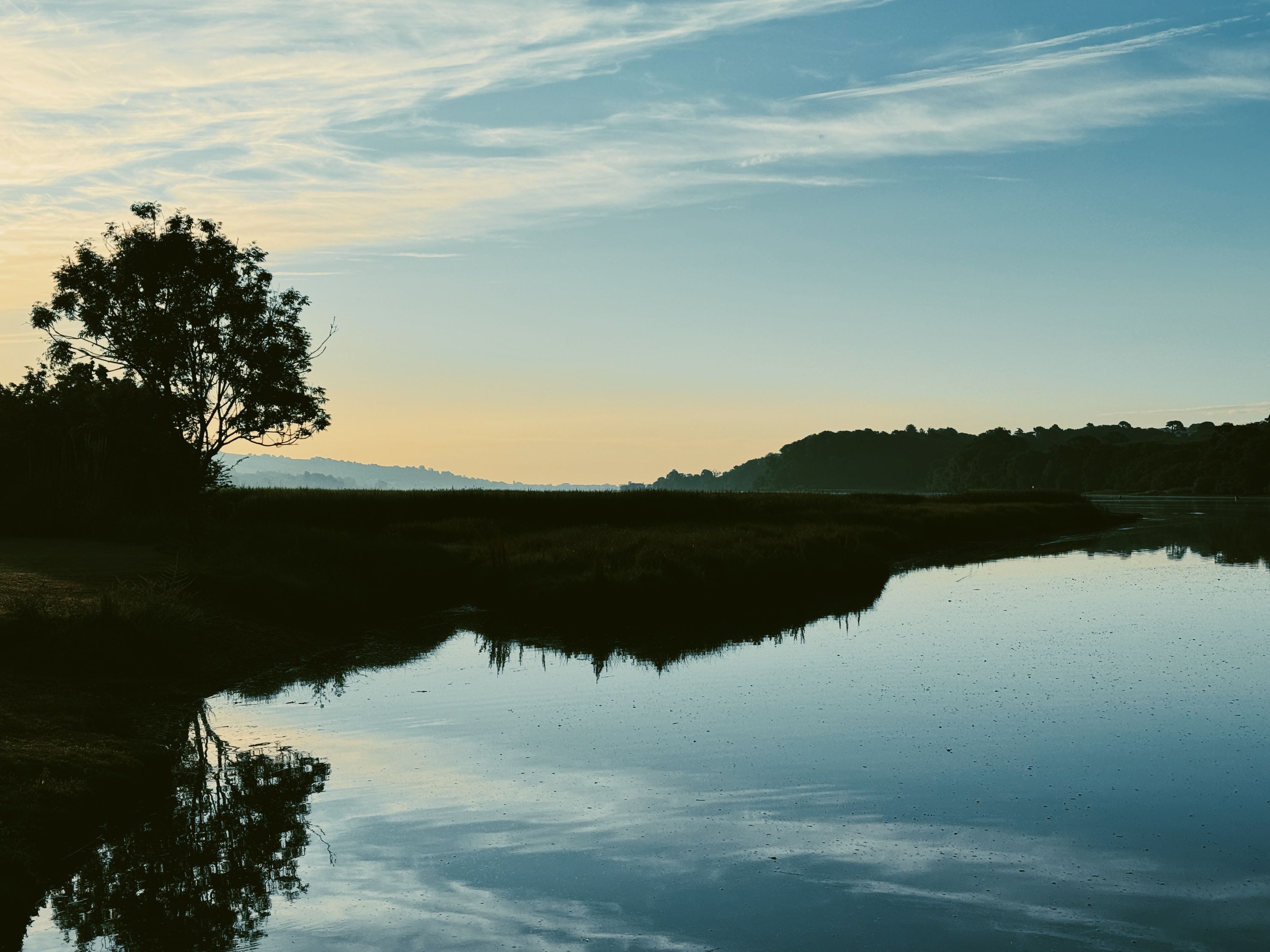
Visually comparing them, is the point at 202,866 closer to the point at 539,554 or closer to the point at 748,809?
the point at 748,809

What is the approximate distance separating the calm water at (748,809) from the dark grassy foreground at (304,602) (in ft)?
4.01

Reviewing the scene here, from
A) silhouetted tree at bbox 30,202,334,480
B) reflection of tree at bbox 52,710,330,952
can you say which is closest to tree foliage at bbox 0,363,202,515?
Answer: silhouetted tree at bbox 30,202,334,480

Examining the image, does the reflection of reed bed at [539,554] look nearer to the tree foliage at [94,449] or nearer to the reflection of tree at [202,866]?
the tree foliage at [94,449]

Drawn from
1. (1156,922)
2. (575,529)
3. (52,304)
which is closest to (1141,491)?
(575,529)

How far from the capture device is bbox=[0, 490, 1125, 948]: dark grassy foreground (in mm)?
12070

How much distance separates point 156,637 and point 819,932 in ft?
44.0

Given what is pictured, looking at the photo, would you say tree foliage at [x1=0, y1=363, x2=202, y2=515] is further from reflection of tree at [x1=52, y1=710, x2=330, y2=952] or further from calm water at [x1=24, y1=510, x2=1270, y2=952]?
reflection of tree at [x1=52, y1=710, x2=330, y2=952]

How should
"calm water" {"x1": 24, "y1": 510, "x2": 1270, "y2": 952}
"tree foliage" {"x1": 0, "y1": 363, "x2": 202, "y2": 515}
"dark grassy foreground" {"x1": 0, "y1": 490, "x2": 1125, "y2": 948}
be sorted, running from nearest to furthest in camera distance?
"calm water" {"x1": 24, "y1": 510, "x2": 1270, "y2": 952}
"dark grassy foreground" {"x1": 0, "y1": 490, "x2": 1125, "y2": 948}
"tree foliage" {"x1": 0, "y1": 363, "x2": 202, "y2": 515}

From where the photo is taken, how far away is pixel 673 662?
21.6 metres

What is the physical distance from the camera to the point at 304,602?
24625 mm

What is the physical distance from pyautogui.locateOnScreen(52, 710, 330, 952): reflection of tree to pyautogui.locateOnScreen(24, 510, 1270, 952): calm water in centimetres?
5

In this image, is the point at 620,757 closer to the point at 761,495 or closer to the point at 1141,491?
the point at 761,495

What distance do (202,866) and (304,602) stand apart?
1502 cm

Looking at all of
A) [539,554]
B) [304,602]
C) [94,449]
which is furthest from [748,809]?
[94,449]
